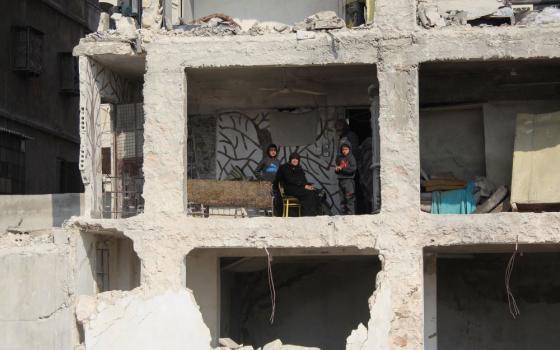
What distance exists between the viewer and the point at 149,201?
19.1 metres

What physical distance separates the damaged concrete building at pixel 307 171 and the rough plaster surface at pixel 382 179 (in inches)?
0.9

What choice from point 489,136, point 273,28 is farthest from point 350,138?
point 273,28

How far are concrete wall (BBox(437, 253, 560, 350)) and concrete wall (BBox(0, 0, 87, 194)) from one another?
1123 centimetres

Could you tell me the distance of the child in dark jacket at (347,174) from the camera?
66.7 ft

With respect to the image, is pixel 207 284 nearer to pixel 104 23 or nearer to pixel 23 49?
pixel 104 23

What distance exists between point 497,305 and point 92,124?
8667 millimetres

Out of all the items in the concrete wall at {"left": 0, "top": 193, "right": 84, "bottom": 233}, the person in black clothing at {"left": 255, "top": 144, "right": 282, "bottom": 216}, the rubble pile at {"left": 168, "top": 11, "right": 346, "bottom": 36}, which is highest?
the rubble pile at {"left": 168, "top": 11, "right": 346, "bottom": 36}

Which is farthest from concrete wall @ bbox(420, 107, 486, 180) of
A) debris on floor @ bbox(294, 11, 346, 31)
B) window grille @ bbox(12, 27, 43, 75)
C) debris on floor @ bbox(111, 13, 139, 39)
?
window grille @ bbox(12, 27, 43, 75)

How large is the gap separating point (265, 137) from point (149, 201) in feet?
13.7

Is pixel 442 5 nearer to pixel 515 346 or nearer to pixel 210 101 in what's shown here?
pixel 210 101

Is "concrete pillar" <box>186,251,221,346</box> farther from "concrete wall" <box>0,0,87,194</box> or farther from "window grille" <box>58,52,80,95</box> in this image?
"window grille" <box>58,52,80,95</box>

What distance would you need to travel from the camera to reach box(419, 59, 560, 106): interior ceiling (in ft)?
67.9

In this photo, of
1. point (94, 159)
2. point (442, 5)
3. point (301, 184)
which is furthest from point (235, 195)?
point (442, 5)

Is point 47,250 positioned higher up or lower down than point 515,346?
higher up
